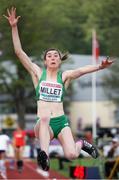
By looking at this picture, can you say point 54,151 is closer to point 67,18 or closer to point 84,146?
point 84,146

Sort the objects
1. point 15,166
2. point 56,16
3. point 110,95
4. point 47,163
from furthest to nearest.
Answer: point 110,95 < point 56,16 < point 15,166 < point 47,163

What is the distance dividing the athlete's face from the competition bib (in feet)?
0.85

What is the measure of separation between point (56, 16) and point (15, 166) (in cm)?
1967

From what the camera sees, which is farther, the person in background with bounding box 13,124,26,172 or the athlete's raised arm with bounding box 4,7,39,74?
the person in background with bounding box 13,124,26,172

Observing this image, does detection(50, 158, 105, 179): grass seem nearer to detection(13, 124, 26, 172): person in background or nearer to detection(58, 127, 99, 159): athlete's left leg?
detection(13, 124, 26, 172): person in background

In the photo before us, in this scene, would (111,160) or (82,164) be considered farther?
(82,164)

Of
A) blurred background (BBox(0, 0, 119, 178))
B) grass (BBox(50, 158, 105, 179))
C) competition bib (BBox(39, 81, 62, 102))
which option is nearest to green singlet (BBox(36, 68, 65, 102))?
competition bib (BBox(39, 81, 62, 102))

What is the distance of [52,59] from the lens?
9.31 m

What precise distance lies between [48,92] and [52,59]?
475 millimetres

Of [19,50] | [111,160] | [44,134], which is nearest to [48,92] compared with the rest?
[44,134]

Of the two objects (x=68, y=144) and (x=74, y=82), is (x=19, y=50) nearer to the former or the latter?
(x=68, y=144)

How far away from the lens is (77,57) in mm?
52625

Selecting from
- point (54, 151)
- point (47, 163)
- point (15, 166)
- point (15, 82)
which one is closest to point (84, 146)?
point (47, 163)

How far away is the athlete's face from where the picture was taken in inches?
367
